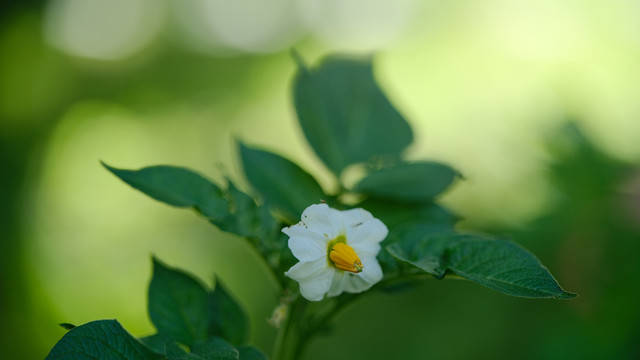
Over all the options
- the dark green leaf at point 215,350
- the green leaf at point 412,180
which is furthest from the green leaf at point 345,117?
the dark green leaf at point 215,350

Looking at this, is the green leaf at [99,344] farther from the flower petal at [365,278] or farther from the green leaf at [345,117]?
the green leaf at [345,117]

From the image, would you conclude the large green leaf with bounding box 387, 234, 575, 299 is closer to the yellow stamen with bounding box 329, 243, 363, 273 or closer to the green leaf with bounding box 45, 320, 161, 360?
the yellow stamen with bounding box 329, 243, 363, 273

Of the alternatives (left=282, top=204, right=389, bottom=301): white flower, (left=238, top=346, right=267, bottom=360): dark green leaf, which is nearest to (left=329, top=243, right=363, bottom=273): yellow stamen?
(left=282, top=204, right=389, bottom=301): white flower

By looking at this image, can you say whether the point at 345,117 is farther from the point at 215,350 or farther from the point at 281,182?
the point at 215,350

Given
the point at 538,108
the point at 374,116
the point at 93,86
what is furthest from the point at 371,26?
the point at 374,116

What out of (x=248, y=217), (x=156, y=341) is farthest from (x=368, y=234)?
(x=156, y=341)

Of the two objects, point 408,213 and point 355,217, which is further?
point 408,213
